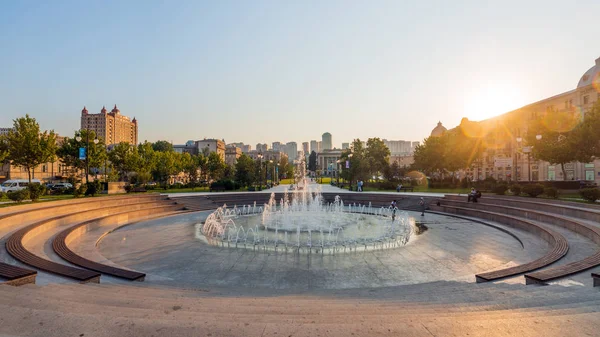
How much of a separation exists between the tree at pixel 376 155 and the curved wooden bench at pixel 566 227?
2517cm

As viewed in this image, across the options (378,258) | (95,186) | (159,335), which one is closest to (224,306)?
(159,335)

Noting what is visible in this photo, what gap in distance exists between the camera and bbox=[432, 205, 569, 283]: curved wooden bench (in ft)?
24.4

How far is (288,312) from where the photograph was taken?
476 cm

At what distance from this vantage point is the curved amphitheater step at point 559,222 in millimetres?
6988

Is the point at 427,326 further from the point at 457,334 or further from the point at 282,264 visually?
the point at 282,264

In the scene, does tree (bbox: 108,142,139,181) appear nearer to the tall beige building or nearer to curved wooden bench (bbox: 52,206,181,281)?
curved wooden bench (bbox: 52,206,181,281)

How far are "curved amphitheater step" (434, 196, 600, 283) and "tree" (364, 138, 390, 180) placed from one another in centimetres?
2386

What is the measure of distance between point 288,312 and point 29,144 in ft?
108

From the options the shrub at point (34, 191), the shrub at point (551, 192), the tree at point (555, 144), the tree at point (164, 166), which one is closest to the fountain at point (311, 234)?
the shrub at point (551, 192)

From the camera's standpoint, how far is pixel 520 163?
5616 centimetres

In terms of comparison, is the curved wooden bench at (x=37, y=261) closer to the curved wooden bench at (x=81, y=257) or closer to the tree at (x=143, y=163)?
the curved wooden bench at (x=81, y=257)

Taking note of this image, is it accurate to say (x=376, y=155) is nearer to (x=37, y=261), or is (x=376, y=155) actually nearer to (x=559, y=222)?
(x=559, y=222)

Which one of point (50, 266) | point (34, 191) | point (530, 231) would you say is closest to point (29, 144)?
point (34, 191)

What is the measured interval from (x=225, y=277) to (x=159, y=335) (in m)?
4.63
